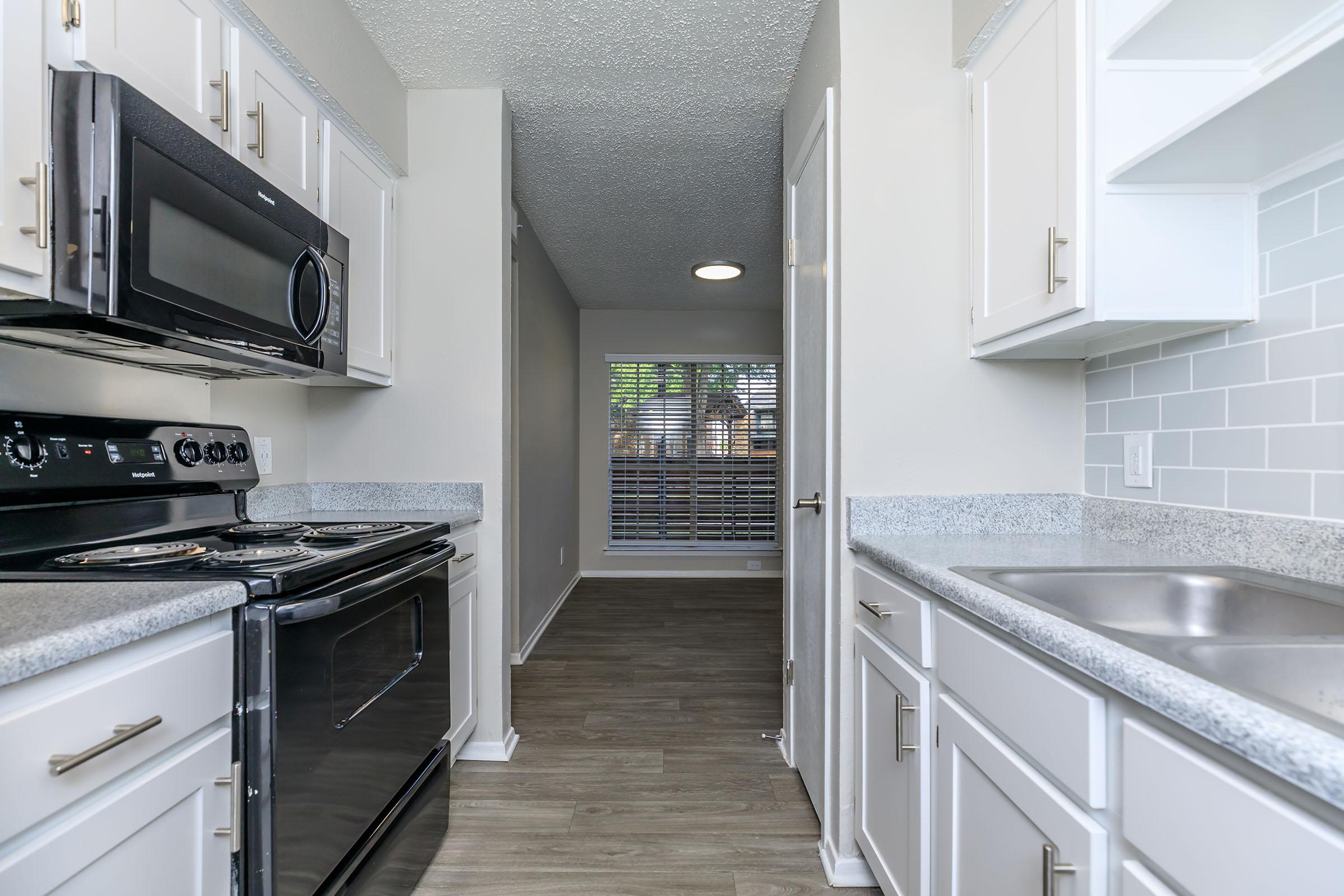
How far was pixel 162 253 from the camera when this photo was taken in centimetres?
121

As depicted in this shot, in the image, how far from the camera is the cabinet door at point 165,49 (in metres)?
1.13

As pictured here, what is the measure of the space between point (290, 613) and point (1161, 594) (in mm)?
1466

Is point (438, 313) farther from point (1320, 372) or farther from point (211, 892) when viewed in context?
point (1320, 372)

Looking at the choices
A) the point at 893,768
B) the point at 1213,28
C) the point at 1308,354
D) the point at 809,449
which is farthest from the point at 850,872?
the point at 1213,28

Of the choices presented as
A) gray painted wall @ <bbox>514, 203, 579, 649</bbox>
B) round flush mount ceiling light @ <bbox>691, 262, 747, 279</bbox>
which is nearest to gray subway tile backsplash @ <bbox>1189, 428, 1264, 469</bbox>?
gray painted wall @ <bbox>514, 203, 579, 649</bbox>

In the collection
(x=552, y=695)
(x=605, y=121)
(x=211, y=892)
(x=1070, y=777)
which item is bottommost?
(x=552, y=695)

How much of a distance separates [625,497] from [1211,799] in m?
5.74

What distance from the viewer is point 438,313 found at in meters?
A: 2.44

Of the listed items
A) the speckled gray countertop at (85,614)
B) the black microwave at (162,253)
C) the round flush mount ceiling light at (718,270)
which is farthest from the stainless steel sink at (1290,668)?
the round flush mount ceiling light at (718,270)

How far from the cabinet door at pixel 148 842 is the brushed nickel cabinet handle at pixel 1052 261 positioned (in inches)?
64.6

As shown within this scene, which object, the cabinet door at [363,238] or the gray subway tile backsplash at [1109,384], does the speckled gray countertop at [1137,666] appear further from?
the cabinet door at [363,238]

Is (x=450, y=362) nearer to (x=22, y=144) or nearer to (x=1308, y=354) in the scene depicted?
(x=22, y=144)

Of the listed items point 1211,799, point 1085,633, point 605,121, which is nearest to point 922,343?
point 1085,633

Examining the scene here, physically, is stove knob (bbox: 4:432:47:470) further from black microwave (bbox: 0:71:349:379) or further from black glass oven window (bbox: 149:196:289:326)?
black glass oven window (bbox: 149:196:289:326)
